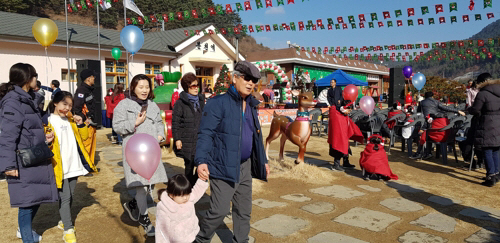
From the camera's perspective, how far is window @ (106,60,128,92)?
16.8 meters

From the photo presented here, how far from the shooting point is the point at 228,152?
273 centimetres

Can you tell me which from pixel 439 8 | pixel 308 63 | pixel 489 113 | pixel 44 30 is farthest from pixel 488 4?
pixel 308 63

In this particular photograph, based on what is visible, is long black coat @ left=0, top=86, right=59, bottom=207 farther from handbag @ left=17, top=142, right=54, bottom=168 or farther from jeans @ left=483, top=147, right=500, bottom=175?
jeans @ left=483, top=147, right=500, bottom=175

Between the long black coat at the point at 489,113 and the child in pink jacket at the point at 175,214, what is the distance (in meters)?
5.17

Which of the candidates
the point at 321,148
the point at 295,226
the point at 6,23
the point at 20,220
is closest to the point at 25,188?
the point at 20,220

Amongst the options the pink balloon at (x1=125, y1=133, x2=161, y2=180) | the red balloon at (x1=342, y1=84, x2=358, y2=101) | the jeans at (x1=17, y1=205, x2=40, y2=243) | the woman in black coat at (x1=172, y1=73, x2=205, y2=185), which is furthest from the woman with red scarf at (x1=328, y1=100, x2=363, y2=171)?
the jeans at (x1=17, y1=205, x2=40, y2=243)

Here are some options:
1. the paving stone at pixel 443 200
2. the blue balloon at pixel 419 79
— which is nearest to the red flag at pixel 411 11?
the blue balloon at pixel 419 79

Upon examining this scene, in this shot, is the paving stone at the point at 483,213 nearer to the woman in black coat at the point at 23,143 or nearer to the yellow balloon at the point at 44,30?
the woman in black coat at the point at 23,143

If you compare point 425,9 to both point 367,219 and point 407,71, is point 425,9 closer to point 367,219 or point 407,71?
point 407,71

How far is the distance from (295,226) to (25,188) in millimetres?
2667

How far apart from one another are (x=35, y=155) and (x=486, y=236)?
14.7 feet

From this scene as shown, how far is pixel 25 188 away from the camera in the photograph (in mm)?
2965

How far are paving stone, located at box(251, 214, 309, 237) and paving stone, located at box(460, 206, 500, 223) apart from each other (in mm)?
2141

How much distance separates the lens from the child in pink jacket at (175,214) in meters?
2.51
